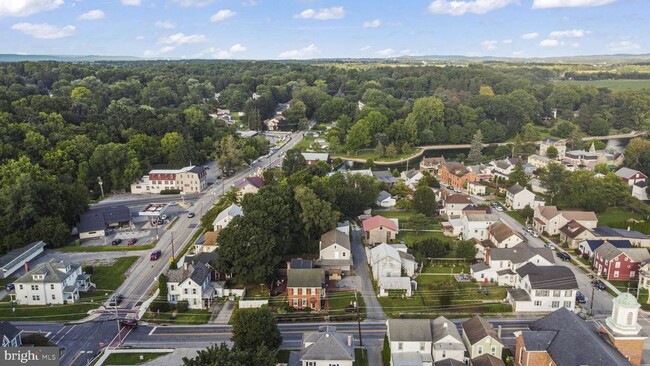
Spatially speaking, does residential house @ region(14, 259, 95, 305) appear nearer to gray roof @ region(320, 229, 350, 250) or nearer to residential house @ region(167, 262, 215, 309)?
residential house @ region(167, 262, 215, 309)

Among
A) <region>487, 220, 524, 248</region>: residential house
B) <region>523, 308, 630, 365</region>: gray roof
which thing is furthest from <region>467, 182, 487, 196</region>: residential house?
<region>523, 308, 630, 365</region>: gray roof

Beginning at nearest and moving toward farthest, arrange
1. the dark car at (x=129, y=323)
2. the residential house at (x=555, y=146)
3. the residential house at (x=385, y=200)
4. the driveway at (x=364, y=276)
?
1. the dark car at (x=129, y=323)
2. the driveway at (x=364, y=276)
3. the residential house at (x=385, y=200)
4. the residential house at (x=555, y=146)

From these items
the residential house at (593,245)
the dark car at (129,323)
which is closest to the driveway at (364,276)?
the dark car at (129,323)

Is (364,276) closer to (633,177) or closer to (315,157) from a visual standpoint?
(315,157)

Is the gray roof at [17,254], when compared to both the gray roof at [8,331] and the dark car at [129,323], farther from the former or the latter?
the dark car at [129,323]

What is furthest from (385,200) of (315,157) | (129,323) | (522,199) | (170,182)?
(129,323)

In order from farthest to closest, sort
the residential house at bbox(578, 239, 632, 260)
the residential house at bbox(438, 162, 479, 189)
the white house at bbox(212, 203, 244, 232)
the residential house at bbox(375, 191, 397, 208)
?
the residential house at bbox(438, 162, 479, 189)
the residential house at bbox(375, 191, 397, 208)
the white house at bbox(212, 203, 244, 232)
the residential house at bbox(578, 239, 632, 260)
